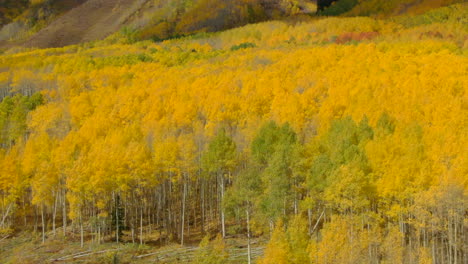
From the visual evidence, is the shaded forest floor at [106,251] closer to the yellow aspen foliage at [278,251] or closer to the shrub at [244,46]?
the yellow aspen foliage at [278,251]

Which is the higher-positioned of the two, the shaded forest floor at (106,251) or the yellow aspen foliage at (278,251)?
the yellow aspen foliage at (278,251)

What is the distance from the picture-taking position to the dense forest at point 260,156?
1400 inches

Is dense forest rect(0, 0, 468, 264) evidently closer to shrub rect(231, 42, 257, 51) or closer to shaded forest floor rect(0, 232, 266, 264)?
shaded forest floor rect(0, 232, 266, 264)

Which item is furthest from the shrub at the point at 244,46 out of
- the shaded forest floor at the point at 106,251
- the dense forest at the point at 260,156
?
the shaded forest floor at the point at 106,251

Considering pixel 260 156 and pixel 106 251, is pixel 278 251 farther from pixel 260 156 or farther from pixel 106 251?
pixel 106 251

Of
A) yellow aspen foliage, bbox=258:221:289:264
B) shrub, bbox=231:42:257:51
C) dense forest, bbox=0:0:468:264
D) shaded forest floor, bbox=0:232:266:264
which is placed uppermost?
shrub, bbox=231:42:257:51

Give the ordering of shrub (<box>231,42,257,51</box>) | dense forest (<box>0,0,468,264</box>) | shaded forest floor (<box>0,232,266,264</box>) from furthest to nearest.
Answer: shrub (<box>231,42,257,51</box>) < shaded forest floor (<box>0,232,266,264</box>) < dense forest (<box>0,0,468,264</box>)

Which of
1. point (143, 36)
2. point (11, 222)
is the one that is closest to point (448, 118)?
point (11, 222)

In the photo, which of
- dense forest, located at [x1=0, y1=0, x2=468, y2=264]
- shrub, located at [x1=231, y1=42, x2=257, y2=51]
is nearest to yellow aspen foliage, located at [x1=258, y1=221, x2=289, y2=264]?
dense forest, located at [x1=0, y1=0, x2=468, y2=264]

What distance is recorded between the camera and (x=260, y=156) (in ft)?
147

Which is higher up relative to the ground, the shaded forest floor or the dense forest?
the dense forest

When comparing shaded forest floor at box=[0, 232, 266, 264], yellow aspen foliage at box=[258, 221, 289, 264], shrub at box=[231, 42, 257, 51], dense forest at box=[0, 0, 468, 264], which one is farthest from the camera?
shrub at box=[231, 42, 257, 51]

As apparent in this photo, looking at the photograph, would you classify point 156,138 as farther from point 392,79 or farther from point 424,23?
point 424,23

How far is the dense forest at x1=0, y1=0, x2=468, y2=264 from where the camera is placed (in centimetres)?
3556
